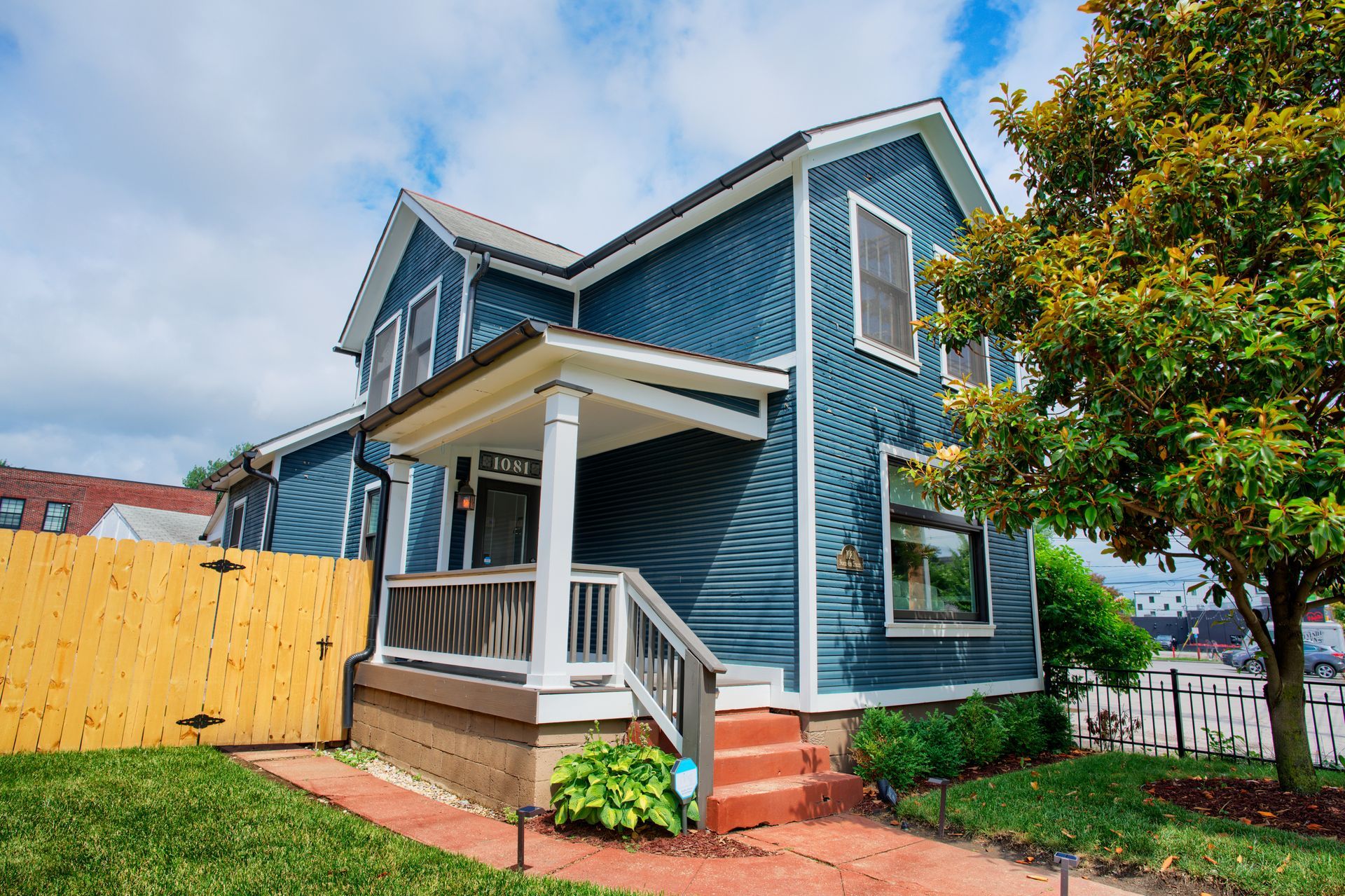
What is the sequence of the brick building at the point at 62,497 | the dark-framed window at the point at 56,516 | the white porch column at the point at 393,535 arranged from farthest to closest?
1. the dark-framed window at the point at 56,516
2. the brick building at the point at 62,497
3. the white porch column at the point at 393,535

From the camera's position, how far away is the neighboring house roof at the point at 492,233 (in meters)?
10.8

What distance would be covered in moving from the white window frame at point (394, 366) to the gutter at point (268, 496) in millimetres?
2056

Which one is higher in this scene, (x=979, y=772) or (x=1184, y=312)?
(x=1184, y=312)

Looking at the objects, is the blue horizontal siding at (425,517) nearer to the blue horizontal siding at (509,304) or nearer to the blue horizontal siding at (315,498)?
the blue horizontal siding at (509,304)

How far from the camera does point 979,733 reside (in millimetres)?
7621

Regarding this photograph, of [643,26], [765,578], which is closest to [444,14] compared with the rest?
[643,26]

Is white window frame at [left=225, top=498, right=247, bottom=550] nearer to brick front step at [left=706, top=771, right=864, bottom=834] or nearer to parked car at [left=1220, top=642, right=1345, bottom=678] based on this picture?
brick front step at [left=706, top=771, right=864, bottom=834]

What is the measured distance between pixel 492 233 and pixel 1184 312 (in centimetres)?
919

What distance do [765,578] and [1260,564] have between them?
146 inches

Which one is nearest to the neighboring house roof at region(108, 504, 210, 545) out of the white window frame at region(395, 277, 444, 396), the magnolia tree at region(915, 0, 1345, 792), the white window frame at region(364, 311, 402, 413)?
the white window frame at region(364, 311, 402, 413)

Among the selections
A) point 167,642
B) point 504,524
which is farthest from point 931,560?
point 167,642

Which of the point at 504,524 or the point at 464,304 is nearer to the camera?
the point at 504,524

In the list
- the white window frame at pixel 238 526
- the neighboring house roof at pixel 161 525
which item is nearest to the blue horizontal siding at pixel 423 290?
the white window frame at pixel 238 526

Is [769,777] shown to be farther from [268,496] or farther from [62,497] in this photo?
[62,497]
